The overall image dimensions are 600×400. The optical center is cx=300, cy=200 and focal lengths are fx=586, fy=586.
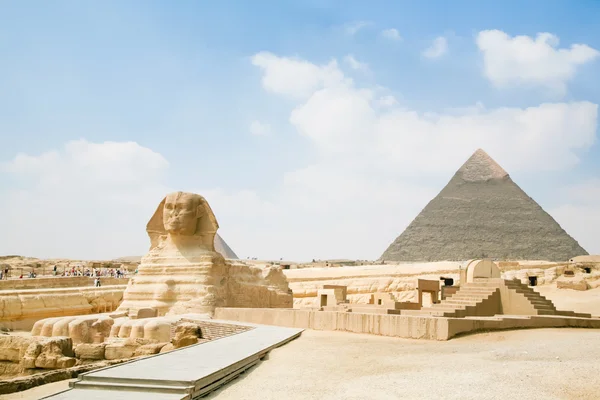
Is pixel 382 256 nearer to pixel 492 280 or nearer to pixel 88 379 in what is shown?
pixel 492 280

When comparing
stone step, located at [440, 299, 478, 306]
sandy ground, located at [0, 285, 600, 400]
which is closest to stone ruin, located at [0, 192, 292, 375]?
sandy ground, located at [0, 285, 600, 400]

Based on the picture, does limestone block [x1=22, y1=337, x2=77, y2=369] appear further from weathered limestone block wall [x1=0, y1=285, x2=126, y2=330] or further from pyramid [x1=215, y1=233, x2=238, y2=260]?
pyramid [x1=215, y1=233, x2=238, y2=260]

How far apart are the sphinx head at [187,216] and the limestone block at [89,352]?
488 centimetres

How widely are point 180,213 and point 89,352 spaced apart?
5052mm

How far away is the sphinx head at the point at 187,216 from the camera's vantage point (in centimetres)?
1210

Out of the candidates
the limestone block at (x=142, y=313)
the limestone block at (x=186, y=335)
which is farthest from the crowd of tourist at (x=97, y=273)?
the limestone block at (x=186, y=335)

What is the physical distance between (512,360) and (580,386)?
1.13m

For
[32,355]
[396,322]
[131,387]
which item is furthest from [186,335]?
[131,387]

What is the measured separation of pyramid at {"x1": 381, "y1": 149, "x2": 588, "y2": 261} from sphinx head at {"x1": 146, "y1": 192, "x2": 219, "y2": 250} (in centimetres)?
9118

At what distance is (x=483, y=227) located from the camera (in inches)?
4284

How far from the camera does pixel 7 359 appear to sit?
6891 millimetres

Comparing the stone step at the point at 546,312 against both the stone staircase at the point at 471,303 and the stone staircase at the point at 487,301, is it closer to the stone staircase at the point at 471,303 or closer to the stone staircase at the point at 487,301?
the stone staircase at the point at 487,301

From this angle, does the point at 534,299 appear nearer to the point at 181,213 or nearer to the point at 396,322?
the point at 396,322

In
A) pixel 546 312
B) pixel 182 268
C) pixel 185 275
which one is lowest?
pixel 546 312
